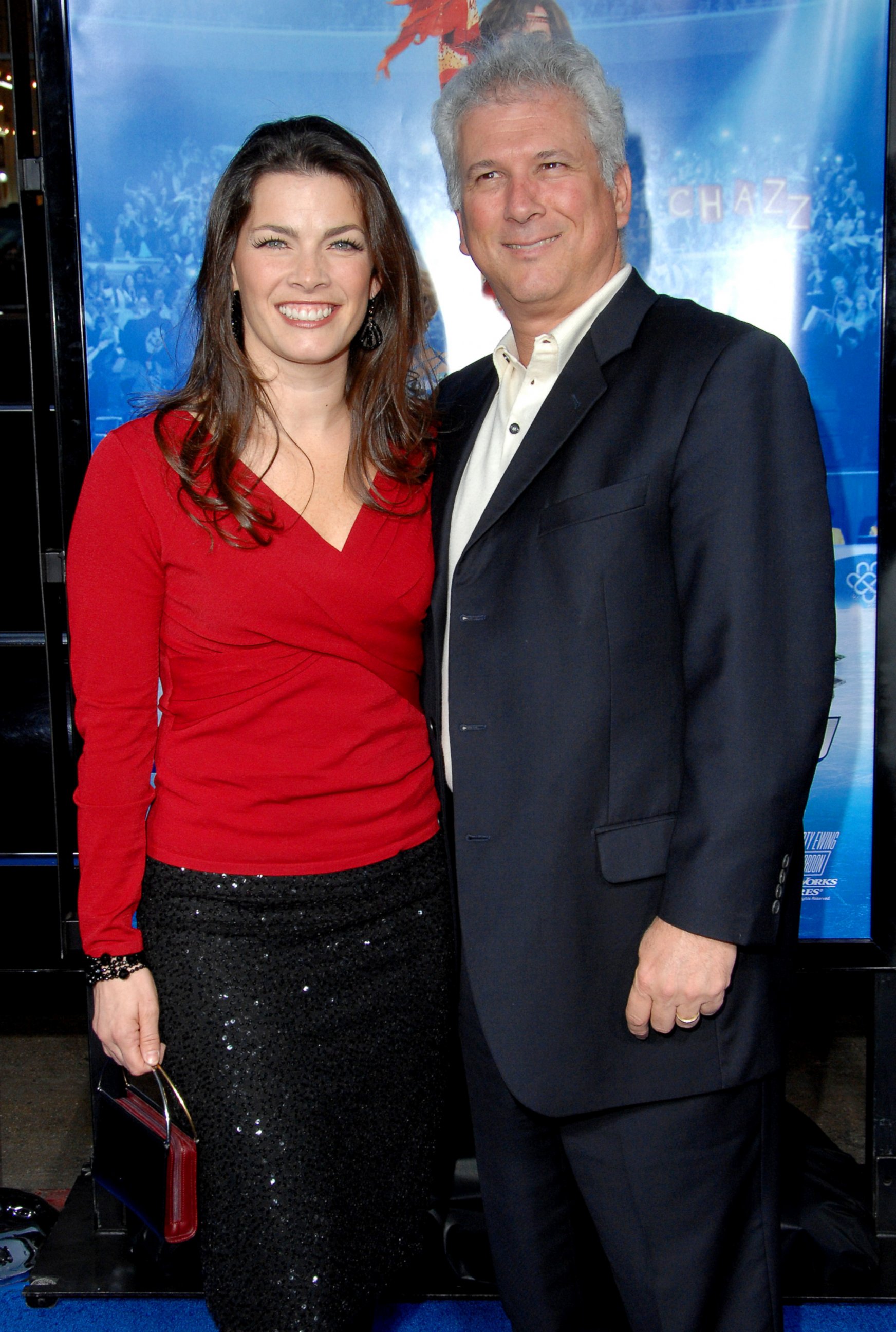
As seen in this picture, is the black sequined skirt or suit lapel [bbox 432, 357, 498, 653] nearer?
the black sequined skirt

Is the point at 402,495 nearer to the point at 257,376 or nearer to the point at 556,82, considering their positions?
the point at 257,376

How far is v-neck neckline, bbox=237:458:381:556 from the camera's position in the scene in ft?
5.61

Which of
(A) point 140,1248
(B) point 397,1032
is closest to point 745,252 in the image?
(B) point 397,1032

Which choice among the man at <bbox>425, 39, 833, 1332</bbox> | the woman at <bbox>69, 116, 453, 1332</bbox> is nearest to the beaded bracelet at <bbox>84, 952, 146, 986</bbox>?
the woman at <bbox>69, 116, 453, 1332</bbox>

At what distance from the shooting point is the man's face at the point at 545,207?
1698 mm

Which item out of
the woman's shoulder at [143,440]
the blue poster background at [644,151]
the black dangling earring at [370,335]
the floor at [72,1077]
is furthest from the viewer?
the floor at [72,1077]

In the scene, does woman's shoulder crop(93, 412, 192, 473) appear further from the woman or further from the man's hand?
the man's hand

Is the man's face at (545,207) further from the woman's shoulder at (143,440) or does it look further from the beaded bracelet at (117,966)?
the beaded bracelet at (117,966)

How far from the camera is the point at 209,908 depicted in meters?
1.66

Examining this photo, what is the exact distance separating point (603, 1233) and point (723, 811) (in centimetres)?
67

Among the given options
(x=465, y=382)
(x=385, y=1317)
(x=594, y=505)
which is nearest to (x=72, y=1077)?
(x=385, y=1317)

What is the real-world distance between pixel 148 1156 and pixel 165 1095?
0.08 m

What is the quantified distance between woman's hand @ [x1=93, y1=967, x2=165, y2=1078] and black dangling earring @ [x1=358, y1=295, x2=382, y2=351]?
3.35 feet

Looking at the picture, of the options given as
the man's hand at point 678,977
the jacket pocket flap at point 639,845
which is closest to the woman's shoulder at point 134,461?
the jacket pocket flap at point 639,845
